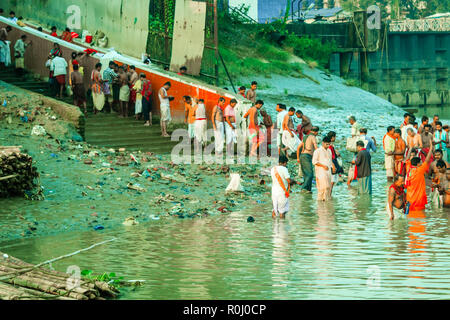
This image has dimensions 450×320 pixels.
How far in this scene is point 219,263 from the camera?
34.3 ft

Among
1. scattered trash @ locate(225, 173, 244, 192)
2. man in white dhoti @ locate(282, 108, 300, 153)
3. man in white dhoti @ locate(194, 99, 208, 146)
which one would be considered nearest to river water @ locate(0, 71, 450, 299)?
scattered trash @ locate(225, 173, 244, 192)

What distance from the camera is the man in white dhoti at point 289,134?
64.8ft

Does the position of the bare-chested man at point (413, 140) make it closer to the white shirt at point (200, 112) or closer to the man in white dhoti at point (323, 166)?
the man in white dhoti at point (323, 166)

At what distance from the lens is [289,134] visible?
19.9 meters

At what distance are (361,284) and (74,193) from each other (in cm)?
712

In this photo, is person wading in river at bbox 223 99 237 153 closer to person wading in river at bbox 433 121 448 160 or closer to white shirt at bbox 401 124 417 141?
white shirt at bbox 401 124 417 141

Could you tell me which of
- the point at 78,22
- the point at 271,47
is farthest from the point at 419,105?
the point at 78,22

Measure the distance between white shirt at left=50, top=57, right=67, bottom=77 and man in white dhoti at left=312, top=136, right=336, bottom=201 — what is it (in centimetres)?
888

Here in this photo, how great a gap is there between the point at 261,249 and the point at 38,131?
8448 millimetres

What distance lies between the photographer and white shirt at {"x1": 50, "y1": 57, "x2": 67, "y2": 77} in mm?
21669

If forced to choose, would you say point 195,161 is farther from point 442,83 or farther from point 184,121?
point 442,83

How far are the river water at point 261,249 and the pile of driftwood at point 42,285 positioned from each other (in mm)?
718

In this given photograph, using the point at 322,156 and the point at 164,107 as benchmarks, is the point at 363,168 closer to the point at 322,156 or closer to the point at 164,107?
the point at 322,156

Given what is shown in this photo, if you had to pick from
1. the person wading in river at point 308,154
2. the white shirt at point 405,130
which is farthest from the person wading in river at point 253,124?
the white shirt at point 405,130
